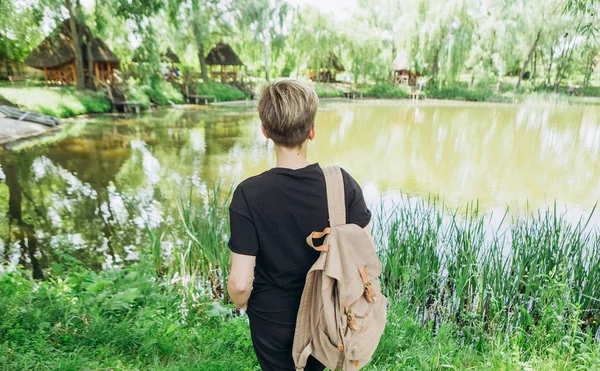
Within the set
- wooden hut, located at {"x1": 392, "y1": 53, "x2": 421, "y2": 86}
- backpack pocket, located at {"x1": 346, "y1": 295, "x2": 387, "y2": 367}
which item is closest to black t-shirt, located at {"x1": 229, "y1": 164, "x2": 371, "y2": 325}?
backpack pocket, located at {"x1": 346, "y1": 295, "x2": 387, "y2": 367}

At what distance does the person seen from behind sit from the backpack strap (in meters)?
0.02

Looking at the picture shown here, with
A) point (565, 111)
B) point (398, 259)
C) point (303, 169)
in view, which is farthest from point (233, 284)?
point (565, 111)

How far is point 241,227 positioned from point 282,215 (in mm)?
120

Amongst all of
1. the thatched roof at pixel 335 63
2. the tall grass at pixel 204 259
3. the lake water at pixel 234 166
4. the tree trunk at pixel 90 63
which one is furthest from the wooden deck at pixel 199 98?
the tall grass at pixel 204 259

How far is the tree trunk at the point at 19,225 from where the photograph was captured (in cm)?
411

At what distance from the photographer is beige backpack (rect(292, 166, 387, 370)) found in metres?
1.13

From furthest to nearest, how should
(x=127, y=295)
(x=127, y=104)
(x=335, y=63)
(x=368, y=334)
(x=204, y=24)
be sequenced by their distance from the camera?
1. (x=335, y=63)
2. (x=204, y=24)
3. (x=127, y=104)
4. (x=127, y=295)
5. (x=368, y=334)

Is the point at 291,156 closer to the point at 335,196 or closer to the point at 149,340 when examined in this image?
the point at 335,196

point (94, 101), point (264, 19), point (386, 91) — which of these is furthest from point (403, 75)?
point (94, 101)

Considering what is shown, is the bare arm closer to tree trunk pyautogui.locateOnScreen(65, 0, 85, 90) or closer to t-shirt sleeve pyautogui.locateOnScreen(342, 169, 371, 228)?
t-shirt sleeve pyautogui.locateOnScreen(342, 169, 371, 228)

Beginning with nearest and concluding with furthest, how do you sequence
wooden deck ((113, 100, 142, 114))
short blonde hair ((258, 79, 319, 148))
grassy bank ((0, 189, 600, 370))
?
1. short blonde hair ((258, 79, 319, 148))
2. grassy bank ((0, 189, 600, 370))
3. wooden deck ((113, 100, 142, 114))

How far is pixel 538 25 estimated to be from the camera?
74.9ft

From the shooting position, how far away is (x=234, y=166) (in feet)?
27.6

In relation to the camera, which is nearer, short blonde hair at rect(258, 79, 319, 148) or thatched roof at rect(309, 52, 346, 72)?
short blonde hair at rect(258, 79, 319, 148)
